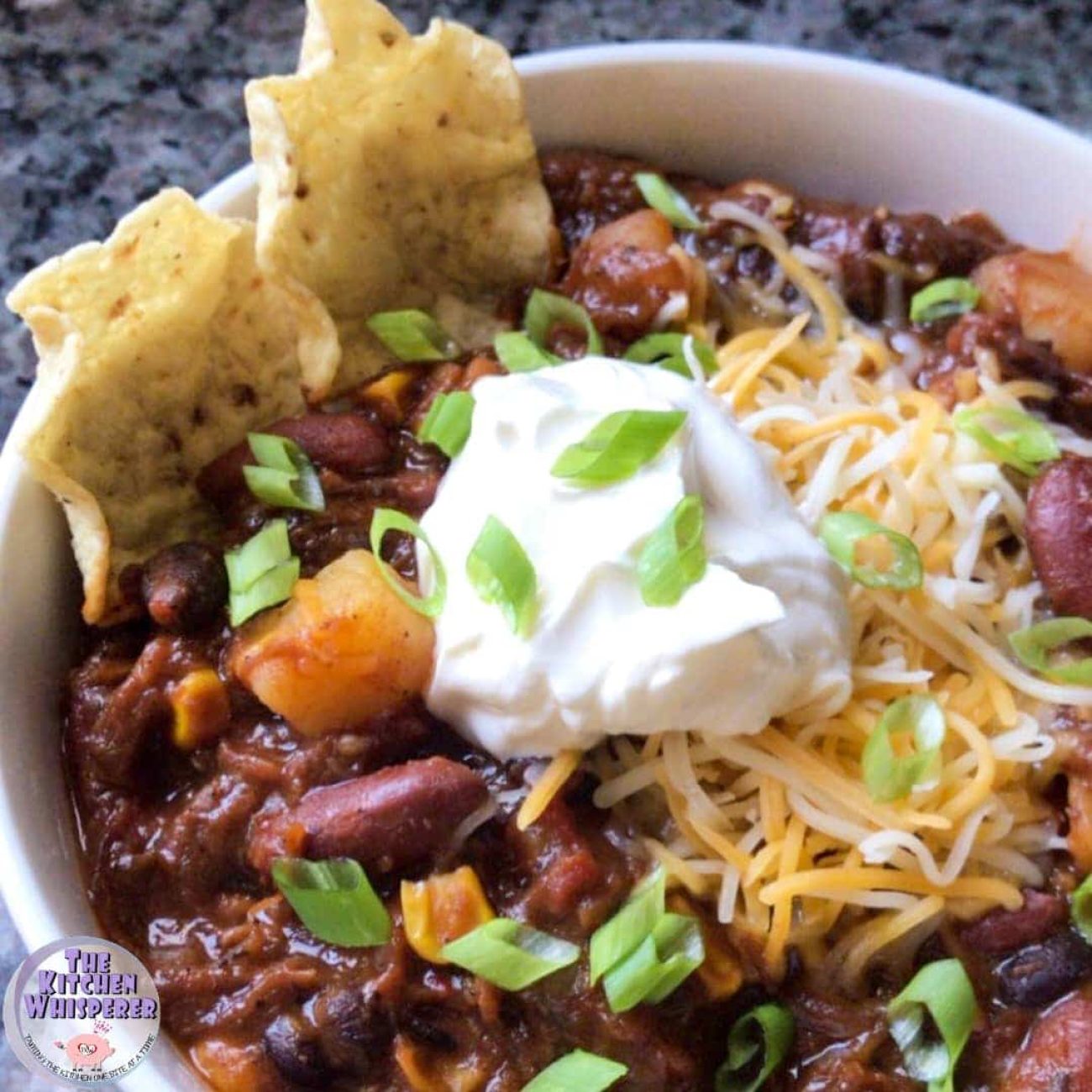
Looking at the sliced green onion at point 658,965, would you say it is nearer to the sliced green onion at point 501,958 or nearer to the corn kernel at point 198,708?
the sliced green onion at point 501,958

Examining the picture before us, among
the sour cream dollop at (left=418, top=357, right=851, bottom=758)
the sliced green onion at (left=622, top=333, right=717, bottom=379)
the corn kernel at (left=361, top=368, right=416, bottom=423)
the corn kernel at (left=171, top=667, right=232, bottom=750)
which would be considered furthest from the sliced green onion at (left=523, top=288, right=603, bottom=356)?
the corn kernel at (left=171, top=667, right=232, bottom=750)

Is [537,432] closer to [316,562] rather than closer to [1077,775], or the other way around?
[316,562]

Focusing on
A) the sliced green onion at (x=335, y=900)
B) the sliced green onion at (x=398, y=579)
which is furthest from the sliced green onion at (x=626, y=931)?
the sliced green onion at (x=398, y=579)

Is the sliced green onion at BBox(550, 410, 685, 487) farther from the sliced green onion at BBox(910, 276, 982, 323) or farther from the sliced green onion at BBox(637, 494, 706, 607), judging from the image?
the sliced green onion at BBox(910, 276, 982, 323)

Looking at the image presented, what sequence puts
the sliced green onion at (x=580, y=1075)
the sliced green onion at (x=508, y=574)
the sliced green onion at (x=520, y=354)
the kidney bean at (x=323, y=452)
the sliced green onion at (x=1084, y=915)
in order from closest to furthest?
the sliced green onion at (x=580, y=1075) < the sliced green onion at (x=508, y=574) < the sliced green onion at (x=1084, y=915) < the kidney bean at (x=323, y=452) < the sliced green onion at (x=520, y=354)

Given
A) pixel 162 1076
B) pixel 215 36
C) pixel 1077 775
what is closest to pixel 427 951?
pixel 162 1076

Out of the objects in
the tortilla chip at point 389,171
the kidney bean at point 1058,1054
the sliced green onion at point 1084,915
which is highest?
the tortilla chip at point 389,171
